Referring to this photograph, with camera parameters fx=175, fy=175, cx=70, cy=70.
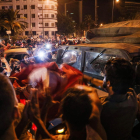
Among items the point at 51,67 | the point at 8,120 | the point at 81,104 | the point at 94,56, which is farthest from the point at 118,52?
the point at 8,120

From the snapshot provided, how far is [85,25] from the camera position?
4956 centimetres

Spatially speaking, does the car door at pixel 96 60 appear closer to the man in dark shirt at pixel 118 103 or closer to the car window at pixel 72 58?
the car window at pixel 72 58

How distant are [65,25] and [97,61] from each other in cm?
4963

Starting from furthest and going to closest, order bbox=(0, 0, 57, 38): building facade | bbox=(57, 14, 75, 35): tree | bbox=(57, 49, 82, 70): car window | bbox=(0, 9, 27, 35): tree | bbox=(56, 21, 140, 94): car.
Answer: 1. bbox=(0, 0, 57, 38): building facade
2. bbox=(57, 14, 75, 35): tree
3. bbox=(0, 9, 27, 35): tree
4. bbox=(57, 49, 82, 70): car window
5. bbox=(56, 21, 140, 94): car

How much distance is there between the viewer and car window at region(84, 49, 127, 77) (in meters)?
3.69

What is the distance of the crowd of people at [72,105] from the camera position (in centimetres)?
135

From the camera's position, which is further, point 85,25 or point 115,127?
point 85,25

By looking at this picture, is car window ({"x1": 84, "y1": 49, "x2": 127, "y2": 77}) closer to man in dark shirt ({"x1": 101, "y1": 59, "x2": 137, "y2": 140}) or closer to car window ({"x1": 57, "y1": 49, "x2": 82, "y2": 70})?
car window ({"x1": 57, "y1": 49, "x2": 82, "y2": 70})

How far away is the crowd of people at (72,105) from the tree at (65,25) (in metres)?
50.3

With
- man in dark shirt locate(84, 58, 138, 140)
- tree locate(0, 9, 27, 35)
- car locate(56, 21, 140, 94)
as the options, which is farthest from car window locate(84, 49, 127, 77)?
tree locate(0, 9, 27, 35)

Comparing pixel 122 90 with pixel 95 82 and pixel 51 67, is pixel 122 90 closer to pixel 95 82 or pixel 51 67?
pixel 51 67

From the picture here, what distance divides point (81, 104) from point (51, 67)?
1437 mm

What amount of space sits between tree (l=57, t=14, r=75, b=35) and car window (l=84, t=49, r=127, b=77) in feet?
160

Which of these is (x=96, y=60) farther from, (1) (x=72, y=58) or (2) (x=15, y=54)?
(2) (x=15, y=54)
